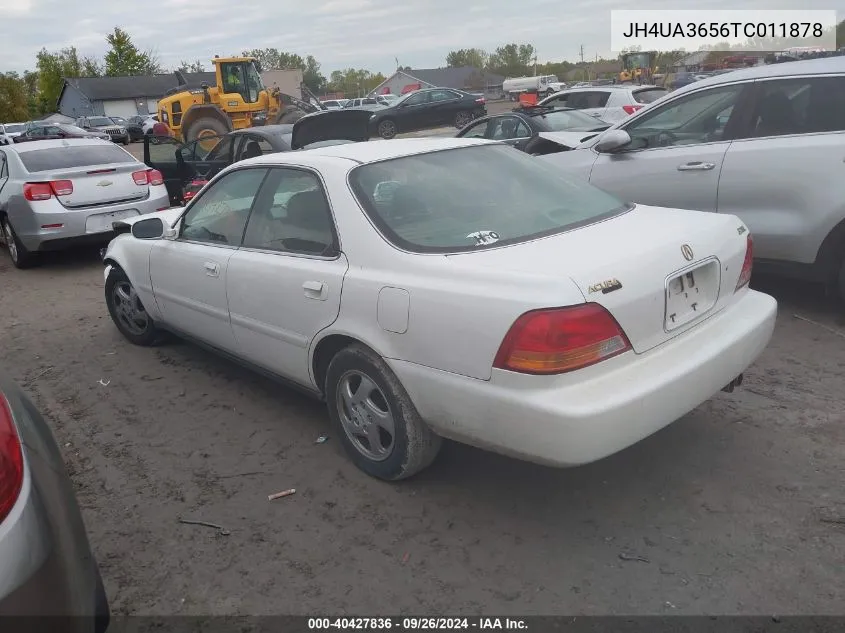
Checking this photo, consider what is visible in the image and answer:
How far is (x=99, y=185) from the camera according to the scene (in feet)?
28.0

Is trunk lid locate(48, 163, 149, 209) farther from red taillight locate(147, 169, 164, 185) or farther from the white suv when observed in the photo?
the white suv

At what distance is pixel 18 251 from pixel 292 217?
6508 mm

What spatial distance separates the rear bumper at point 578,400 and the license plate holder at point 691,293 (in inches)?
3.0

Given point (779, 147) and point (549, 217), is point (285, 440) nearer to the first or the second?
point (549, 217)

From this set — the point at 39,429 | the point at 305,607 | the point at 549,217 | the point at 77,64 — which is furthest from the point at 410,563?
the point at 77,64

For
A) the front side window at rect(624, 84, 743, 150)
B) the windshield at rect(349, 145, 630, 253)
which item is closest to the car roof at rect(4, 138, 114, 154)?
the front side window at rect(624, 84, 743, 150)

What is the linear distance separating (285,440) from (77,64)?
311 ft

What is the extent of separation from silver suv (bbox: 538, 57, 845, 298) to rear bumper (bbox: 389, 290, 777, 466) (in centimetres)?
236

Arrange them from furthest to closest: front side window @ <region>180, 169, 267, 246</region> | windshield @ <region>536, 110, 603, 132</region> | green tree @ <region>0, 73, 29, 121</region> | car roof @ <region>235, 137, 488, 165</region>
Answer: green tree @ <region>0, 73, 29, 121</region>
windshield @ <region>536, 110, 603, 132</region>
front side window @ <region>180, 169, 267, 246</region>
car roof @ <region>235, 137, 488, 165</region>

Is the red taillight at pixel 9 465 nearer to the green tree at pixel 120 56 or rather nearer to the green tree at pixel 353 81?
the green tree at pixel 120 56

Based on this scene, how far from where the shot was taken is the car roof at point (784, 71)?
512 centimetres

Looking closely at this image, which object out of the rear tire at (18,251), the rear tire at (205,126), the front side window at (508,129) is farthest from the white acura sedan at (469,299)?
the rear tire at (205,126)

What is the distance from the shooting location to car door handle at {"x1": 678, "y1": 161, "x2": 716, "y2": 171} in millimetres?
5504

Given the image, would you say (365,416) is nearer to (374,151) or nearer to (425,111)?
(374,151)
